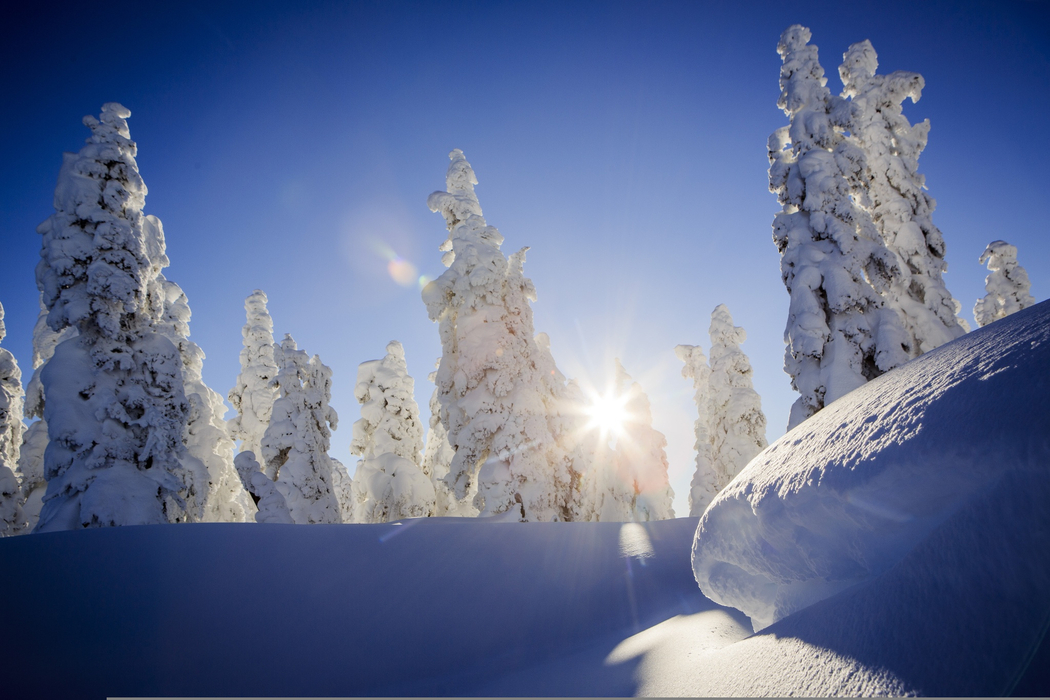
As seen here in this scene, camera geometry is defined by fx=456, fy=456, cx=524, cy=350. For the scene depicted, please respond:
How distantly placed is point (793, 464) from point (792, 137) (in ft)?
45.2

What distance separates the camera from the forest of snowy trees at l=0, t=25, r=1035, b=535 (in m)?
10.4

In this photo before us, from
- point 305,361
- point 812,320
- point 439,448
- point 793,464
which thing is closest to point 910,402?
point 793,464

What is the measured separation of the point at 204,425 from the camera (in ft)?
61.7

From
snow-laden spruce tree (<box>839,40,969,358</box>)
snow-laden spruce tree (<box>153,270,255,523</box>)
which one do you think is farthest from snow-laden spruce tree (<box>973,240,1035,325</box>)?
snow-laden spruce tree (<box>153,270,255,523</box>)

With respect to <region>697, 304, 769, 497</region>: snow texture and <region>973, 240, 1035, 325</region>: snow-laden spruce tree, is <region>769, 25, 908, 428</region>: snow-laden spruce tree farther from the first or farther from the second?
<region>973, 240, 1035, 325</region>: snow-laden spruce tree

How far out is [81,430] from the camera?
32.5 feet

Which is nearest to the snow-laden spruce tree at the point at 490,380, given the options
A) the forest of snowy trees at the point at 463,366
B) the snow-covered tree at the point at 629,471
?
the forest of snowy trees at the point at 463,366

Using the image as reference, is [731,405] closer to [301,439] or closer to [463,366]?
[463,366]

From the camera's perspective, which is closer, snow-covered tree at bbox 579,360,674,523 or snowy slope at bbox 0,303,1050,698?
snowy slope at bbox 0,303,1050,698

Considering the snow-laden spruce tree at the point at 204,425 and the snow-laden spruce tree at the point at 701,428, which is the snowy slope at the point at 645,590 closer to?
the snow-laden spruce tree at the point at 204,425

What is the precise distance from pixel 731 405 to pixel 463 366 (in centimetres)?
1346

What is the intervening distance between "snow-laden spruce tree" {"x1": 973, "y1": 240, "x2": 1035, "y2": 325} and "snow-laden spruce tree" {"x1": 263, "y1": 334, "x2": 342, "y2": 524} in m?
28.2

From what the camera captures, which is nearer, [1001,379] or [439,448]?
[1001,379]

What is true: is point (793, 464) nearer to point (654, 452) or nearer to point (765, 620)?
point (765, 620)
